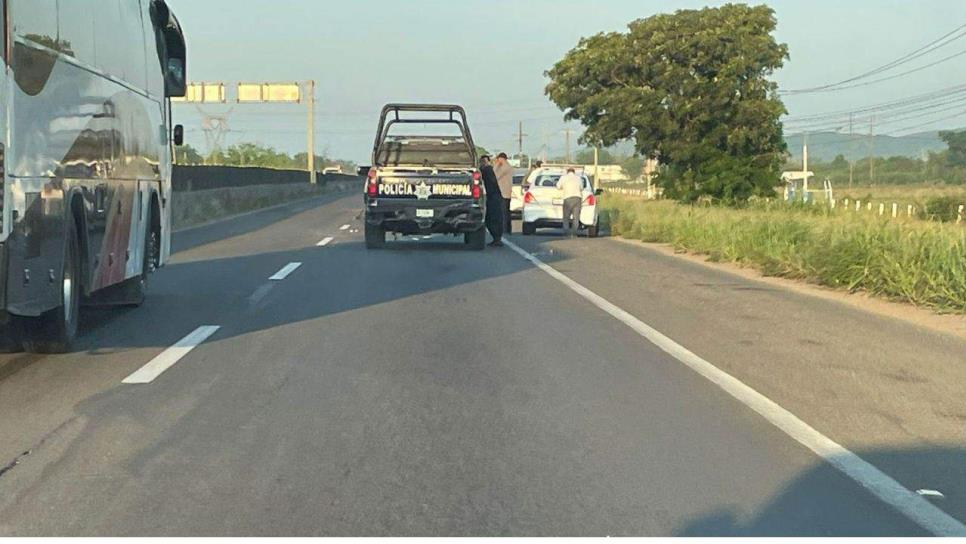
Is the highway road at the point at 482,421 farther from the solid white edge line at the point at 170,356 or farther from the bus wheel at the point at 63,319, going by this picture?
the bus wheel at the point at 63,319

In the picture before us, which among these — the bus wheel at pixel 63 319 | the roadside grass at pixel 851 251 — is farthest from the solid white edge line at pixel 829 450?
the bus wheel at pixel 63 319

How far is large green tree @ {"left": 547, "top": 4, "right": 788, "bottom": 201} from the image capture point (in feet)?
156

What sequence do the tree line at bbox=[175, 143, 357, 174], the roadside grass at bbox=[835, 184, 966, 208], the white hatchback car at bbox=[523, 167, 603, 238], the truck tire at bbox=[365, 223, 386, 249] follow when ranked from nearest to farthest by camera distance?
1. the truck tire at bbox=[365, 223, 386, 249]
2. the white hatchback car at bbox=[523, 167, 603, 238]
3. the roadside grass at bbox=[835, 184, 966, 208]
4. the tree line at bbox=[175, 143, 357, 174]

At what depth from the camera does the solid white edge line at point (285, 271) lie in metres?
17.0

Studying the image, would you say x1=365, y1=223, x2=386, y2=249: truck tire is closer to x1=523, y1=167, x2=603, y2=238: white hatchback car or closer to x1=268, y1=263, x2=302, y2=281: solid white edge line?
x1=268, y1=263, x2=302, y2=281: solid white edge line

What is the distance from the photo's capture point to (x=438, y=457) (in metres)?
6.67

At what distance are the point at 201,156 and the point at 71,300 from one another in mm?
106358

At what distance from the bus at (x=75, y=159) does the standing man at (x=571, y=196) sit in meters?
14.4

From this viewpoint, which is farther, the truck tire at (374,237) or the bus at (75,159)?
the truck tire at (374,237)

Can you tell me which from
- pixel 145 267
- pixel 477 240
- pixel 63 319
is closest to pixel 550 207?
pixel 477 240

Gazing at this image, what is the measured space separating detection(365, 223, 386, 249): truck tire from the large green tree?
82.9 feet

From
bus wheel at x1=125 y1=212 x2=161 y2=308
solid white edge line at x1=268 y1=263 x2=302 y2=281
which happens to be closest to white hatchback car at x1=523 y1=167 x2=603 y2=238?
solid white edge line at x1=268 y1=263 x2=302 y2=281

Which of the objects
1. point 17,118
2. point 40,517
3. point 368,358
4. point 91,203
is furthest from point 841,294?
point 40,517

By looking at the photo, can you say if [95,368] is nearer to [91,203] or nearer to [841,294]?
[91,203]
